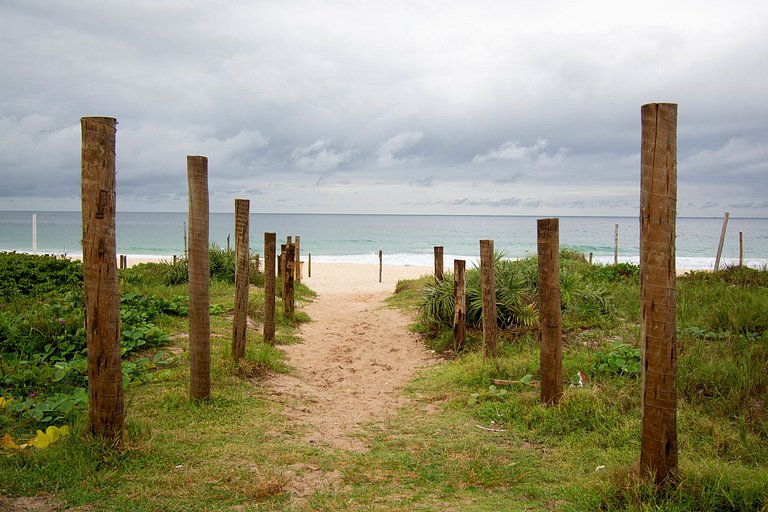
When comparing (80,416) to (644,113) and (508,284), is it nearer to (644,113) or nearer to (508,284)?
(644,113)

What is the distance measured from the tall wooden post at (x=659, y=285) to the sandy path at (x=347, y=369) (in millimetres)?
2556

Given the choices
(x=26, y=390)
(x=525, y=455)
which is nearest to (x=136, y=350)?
(x=26, y=390)

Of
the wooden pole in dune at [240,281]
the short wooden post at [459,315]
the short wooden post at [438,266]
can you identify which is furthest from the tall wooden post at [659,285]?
the short wooden post at [438,266]

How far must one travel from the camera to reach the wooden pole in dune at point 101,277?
4.24 metres

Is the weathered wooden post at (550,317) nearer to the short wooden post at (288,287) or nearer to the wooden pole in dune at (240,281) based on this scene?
the wooden pole in dune at (240,281)

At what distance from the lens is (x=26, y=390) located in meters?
5.80

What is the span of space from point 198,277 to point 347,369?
3.52 meters

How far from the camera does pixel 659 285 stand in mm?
3625

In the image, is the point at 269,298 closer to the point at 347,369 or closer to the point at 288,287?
the point at 347,369

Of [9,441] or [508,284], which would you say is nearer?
[9,441]

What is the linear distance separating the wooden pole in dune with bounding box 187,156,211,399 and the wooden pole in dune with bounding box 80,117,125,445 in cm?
130

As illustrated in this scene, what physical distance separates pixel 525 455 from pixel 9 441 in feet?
13.7

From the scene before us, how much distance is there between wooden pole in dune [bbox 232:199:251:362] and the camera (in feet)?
24.1

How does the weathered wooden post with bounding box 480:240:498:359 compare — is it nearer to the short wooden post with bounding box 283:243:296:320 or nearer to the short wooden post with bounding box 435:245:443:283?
the short wooden post with bounding box 435:245:443:283
